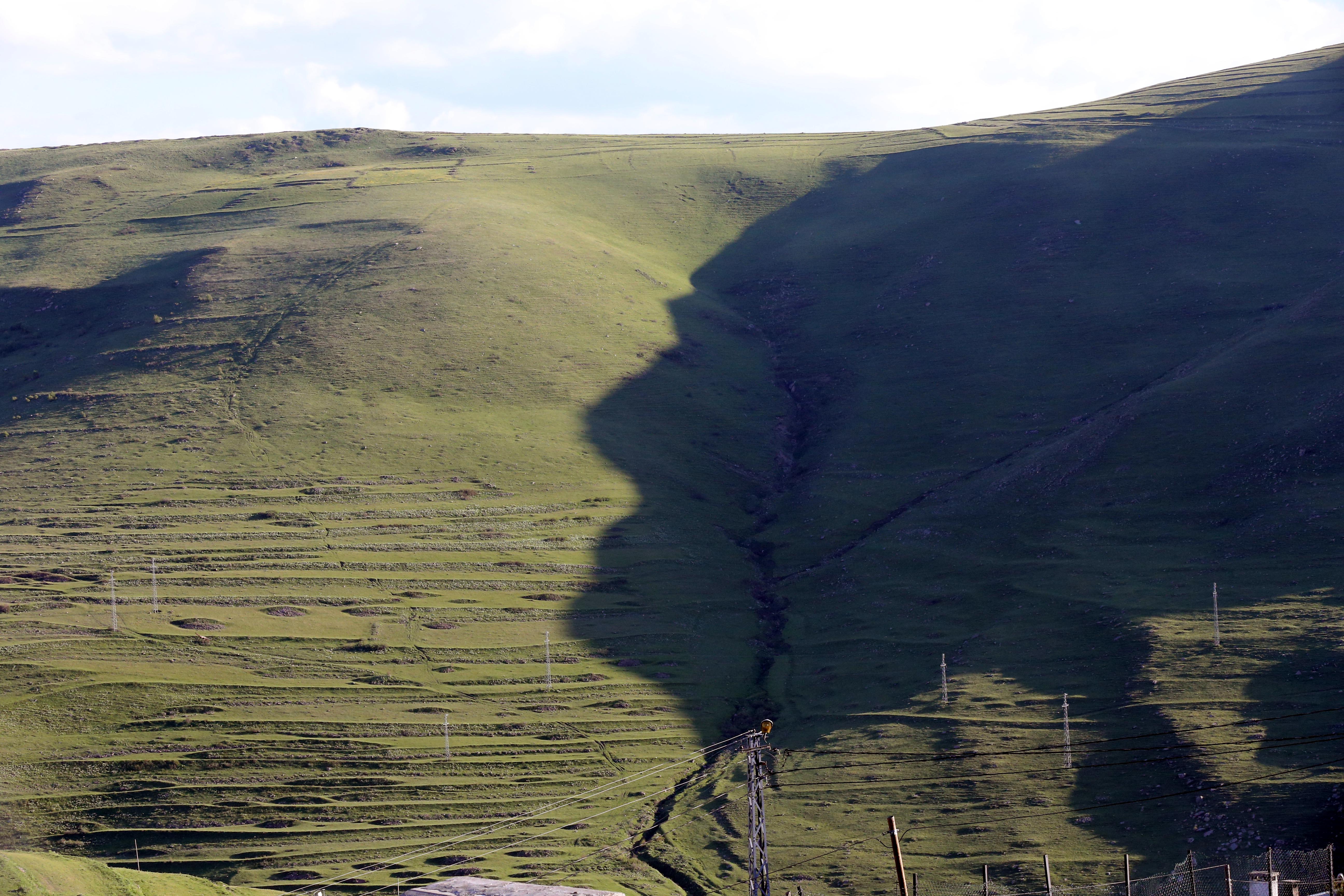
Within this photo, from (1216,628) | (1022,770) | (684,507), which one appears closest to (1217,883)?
(1022,770)

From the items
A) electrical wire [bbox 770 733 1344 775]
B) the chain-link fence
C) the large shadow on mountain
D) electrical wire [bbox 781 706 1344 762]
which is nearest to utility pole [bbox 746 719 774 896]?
the chain-link fence

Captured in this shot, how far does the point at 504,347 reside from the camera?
121875 millimetres

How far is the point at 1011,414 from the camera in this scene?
110 m

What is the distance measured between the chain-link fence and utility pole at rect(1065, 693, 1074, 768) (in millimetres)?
8126

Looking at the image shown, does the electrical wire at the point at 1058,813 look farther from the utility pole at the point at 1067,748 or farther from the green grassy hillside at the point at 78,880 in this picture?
the green grassy hillside at the point at 78,880

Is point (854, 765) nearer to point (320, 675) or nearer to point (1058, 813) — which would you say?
point (1058, 813)

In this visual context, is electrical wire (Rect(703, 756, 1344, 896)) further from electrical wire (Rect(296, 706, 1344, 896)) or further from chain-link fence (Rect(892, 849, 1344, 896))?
chain-link fence (Rect(892, 849, 1344, 896))

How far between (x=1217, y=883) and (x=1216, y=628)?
928 inches

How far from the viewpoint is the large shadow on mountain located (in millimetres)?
76625

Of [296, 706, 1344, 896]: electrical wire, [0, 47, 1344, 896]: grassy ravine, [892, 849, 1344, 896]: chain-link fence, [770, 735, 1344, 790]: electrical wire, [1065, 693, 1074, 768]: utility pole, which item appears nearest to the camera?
[892, 849, 1344, 896]: chain-link fence

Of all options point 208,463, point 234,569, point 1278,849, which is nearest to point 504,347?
point 208,463

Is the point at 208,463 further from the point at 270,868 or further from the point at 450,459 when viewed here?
the point at 270,868

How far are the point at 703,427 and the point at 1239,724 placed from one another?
6278cm

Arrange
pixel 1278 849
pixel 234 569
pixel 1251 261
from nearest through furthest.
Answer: pixel 1278 849 < pixel 234 569 < pixel 1251 261
